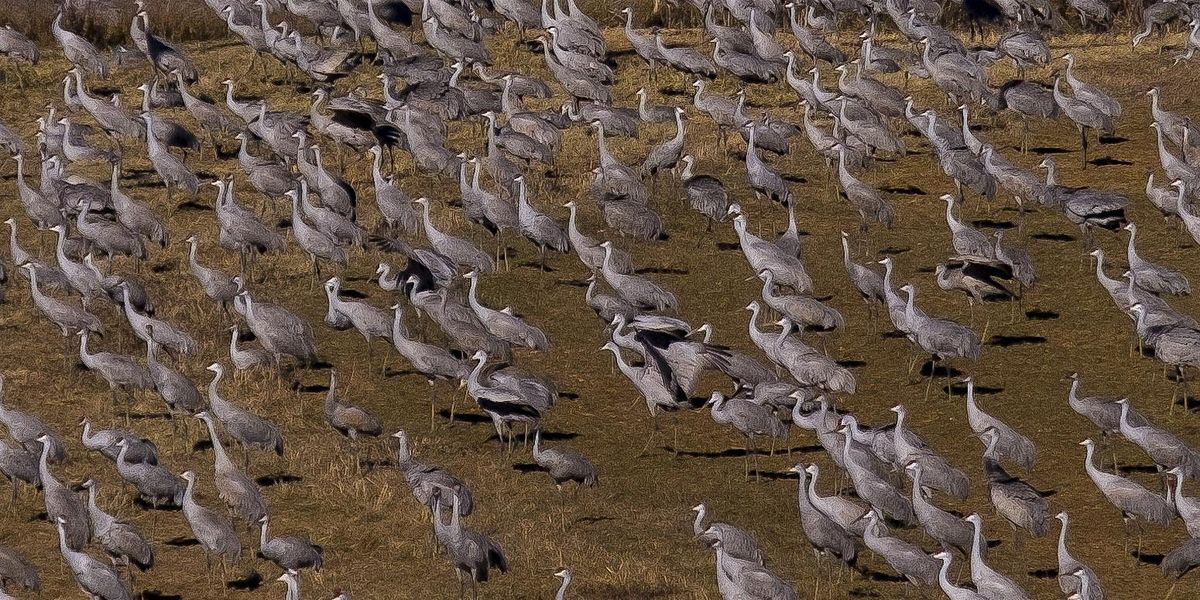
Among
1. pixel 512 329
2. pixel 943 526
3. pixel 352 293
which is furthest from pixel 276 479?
pixel 943 526

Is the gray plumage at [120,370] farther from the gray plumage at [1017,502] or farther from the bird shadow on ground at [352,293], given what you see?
the gray plumage at [1017,502]

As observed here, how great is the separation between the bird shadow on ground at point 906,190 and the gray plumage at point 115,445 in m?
11.6

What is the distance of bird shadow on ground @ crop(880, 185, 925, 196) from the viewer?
29.4 meters

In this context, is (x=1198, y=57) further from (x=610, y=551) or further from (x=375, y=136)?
(x=610, y=551)

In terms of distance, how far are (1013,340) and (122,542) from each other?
1041 centimetres

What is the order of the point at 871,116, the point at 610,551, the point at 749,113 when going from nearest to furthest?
the point at 610,551, the point at 871,116, the point at 749,113

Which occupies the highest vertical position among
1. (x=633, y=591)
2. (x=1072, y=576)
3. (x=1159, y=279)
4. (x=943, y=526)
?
(x=1072, y=576)

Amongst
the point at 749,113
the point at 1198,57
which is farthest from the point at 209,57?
the point at 1198,57

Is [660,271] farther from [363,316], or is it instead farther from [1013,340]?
[1013,340]

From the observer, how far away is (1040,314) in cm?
2525

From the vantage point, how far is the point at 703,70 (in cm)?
3303

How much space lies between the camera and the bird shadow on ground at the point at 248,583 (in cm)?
1930

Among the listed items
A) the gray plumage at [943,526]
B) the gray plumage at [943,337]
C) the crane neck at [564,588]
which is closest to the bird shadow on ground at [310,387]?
the crane neck at [564,588]

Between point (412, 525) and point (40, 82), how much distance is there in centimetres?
1728
